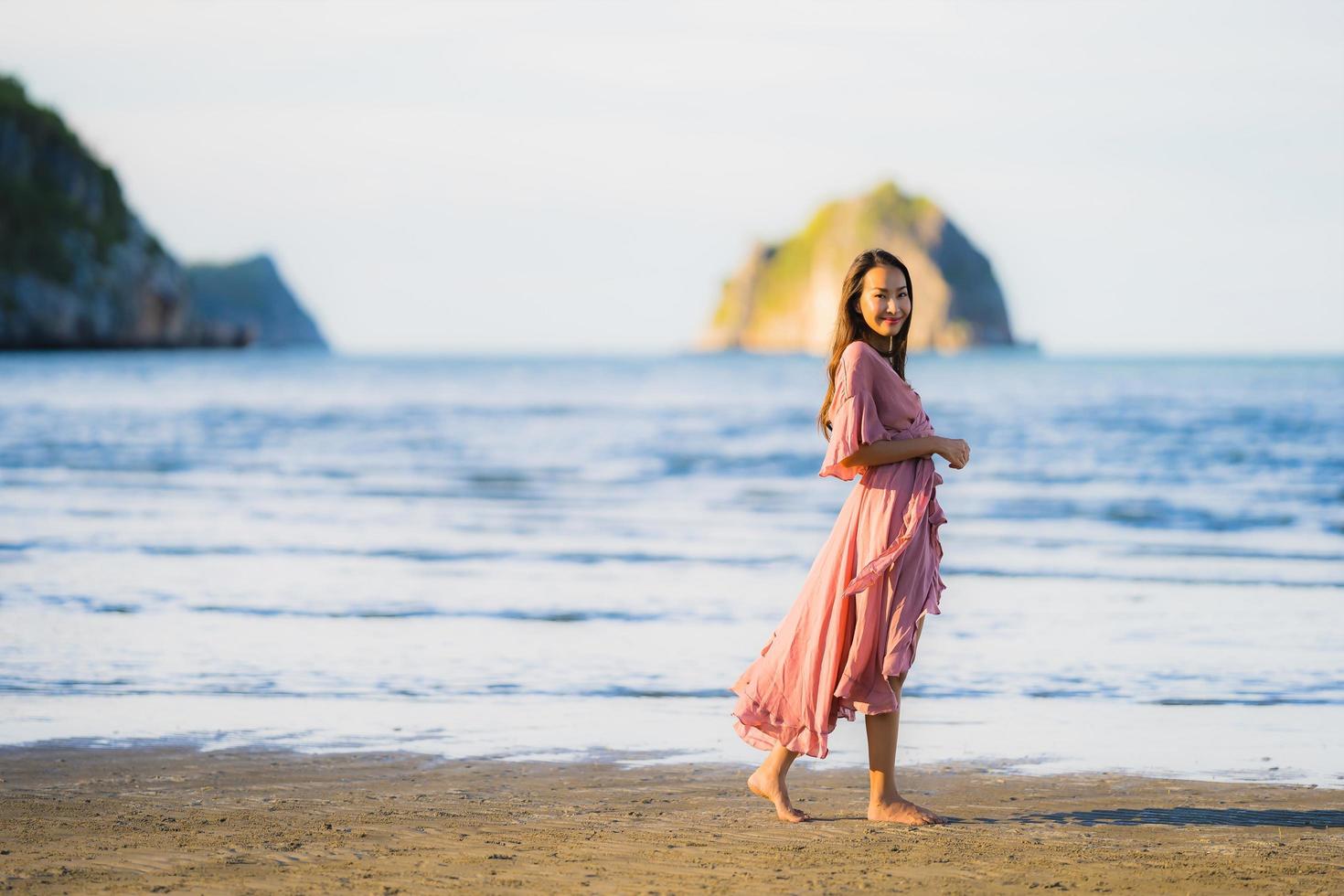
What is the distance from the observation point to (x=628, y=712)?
6.68 m

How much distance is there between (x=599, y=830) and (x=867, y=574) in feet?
3.70

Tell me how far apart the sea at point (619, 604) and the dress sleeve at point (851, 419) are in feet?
5.06

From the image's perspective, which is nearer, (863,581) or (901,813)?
(863,581)

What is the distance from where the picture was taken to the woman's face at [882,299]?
4.90 m

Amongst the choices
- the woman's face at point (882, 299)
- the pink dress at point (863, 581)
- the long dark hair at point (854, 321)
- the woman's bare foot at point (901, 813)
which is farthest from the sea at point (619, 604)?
the woman's face at point (882, 299)

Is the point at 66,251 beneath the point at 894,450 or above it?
above

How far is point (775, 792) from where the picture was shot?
4992 mm

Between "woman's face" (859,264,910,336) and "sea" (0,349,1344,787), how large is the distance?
1842 mm

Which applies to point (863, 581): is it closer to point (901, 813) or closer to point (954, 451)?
point (954, 451)

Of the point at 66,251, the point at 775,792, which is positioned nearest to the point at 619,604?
the point at 775,792

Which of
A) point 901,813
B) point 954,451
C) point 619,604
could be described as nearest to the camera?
point 954,451

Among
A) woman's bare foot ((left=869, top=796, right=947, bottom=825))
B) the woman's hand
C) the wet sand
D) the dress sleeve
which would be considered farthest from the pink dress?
the wet sand

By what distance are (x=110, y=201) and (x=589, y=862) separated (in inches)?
5101

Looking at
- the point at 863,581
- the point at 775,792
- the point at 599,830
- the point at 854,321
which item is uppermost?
the point at 854,321
